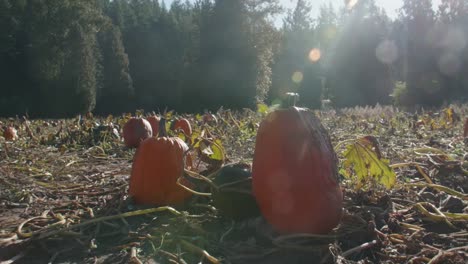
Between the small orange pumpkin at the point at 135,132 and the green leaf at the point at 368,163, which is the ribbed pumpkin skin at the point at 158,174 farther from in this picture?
the small orange pumpkin at the point at 135,132

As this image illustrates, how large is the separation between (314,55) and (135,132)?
158 ft

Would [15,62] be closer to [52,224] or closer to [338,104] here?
[338,104]

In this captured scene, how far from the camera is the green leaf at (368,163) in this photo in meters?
1.76

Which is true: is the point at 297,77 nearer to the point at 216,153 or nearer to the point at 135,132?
the point at 135,132

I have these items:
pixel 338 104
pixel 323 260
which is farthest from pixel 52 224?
pixel 338 104

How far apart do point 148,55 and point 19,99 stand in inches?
723

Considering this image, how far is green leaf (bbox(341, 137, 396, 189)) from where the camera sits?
1.76m

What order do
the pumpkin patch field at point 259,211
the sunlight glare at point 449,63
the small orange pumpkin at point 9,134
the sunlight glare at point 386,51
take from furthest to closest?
the sunlight glare at point 386,51, the sunlight glare at point 449,63, the small orange pumpkin at point 9,134, the pumpkin patch field at point 259,211

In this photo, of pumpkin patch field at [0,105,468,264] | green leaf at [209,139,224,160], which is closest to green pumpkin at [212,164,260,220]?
pumpkin patch field at [0,105,468,264]

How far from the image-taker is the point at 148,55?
1839 inches

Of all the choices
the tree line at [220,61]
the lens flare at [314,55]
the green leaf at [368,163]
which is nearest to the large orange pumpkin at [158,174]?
the green leaf at [368,163]

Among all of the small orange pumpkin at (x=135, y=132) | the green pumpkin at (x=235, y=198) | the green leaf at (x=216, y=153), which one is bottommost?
the small orange pumpkin at (x=135, y=132)

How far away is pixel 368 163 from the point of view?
71.9 inches

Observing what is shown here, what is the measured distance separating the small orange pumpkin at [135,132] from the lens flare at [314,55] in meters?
45.4
